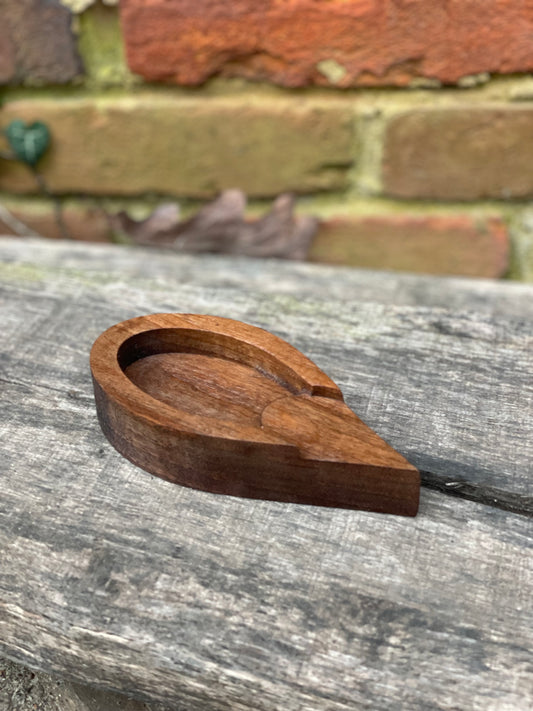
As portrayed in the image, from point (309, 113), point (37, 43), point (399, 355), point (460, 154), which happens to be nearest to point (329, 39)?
point (309, 113)

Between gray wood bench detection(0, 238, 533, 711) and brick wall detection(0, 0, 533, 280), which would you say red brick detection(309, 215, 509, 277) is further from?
gray wood bench detection(0, 238, 533, 711)

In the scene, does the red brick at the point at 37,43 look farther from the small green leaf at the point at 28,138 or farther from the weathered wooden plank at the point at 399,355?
the weathered wooden plank at the point at 399,355

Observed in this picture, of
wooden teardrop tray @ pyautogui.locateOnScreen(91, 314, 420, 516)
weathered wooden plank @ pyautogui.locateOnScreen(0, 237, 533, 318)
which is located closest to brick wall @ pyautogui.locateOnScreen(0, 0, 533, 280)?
weathered wooden plank @ pyautogui.locateOnScreen(0, 237, 533, 318)

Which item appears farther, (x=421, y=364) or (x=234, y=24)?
(x=234, y=24)

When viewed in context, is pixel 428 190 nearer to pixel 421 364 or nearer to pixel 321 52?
pixel 321 52

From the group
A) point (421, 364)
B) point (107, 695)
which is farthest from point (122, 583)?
point (421, 364)

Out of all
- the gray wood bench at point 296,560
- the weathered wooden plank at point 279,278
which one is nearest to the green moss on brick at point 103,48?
the weathered wooden plank at point 279,278
